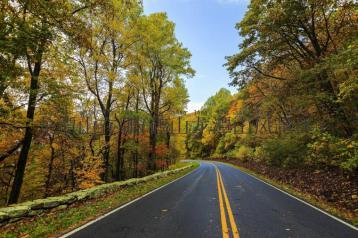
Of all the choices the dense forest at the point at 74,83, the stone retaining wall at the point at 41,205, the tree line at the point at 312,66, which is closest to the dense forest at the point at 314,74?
the tree line at the point at 312,66

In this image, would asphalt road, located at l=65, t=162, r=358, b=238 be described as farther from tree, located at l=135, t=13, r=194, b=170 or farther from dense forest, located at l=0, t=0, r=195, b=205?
tree, located at l=135, t=13, r=194, b=170

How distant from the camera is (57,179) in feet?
69.9

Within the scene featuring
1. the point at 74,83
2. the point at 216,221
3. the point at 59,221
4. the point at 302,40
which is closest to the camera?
the point at 216,221

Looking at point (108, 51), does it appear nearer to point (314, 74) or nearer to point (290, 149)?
point (314, 74)

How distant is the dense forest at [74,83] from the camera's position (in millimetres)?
7471

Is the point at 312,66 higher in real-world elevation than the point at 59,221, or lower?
higher

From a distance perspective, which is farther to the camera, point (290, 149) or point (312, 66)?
point (290, 149)

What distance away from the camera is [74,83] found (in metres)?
15.0

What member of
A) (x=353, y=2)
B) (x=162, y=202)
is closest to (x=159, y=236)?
(x=162, y=202)

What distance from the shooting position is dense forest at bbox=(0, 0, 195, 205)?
747cm

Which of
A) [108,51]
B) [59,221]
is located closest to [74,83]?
[108,51]

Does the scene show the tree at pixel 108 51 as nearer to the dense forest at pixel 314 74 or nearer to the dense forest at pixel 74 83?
the dense forest at pixel 74 83

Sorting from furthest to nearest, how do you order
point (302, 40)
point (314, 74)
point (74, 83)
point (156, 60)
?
point (156, 60), point (74, 83), point (302, 40), point (314, 74)

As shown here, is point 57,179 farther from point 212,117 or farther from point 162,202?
point 212,117
